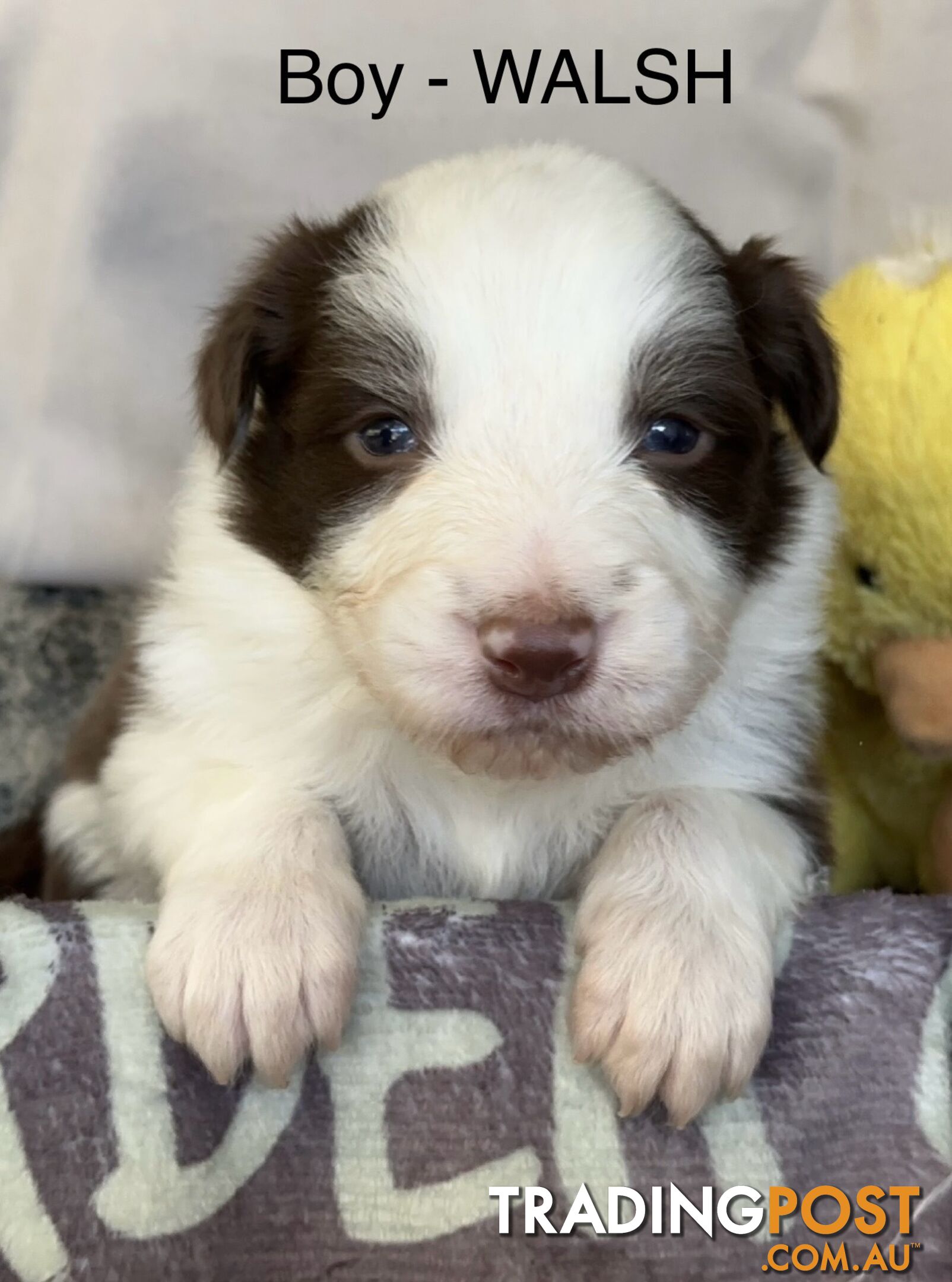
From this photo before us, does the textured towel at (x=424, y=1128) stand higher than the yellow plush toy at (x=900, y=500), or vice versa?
the yellow plush toy at (x=900, y=500)

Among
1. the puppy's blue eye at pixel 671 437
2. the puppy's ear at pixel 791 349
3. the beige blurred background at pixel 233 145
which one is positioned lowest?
the puppy's blue eye at pixel 671 437

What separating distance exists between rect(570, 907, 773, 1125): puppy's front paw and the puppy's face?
0.87 feet

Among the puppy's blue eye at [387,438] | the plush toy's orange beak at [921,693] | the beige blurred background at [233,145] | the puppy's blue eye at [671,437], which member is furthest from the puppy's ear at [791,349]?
the beige blurred background at [233,145]

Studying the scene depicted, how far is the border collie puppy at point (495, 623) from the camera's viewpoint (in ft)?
5.22

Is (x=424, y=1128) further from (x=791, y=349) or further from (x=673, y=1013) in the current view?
(x=791, y=349)

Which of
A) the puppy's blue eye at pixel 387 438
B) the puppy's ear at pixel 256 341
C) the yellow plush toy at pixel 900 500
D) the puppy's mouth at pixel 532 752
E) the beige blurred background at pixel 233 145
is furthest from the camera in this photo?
the beige blurred background at pixel 233 145

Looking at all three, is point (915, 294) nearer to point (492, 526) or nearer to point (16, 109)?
point (492, 526)

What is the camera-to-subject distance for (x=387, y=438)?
192 centimetres

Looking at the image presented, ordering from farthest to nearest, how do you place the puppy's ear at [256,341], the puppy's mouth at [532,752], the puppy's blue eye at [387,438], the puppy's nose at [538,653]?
1. the puppy's ear at [256,341]
2. the puppy's blue eye at [387,438]
3. the puppy's mouth at [532,752]
4. the puppy's nose at [538,653]

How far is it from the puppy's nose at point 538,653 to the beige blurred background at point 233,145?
1980mm

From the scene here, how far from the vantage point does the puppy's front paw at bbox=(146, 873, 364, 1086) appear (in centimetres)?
158

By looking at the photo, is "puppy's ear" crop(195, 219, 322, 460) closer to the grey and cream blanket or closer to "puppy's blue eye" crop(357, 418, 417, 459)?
"puppy's blue eye" crop(357, 418, 417, 459)

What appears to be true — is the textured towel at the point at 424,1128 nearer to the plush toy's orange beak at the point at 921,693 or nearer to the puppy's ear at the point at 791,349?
the plush toy's orange beak at the point at 921,693

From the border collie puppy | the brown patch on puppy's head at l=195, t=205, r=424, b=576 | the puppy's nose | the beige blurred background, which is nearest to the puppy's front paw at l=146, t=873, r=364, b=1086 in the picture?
the border collie puppy
